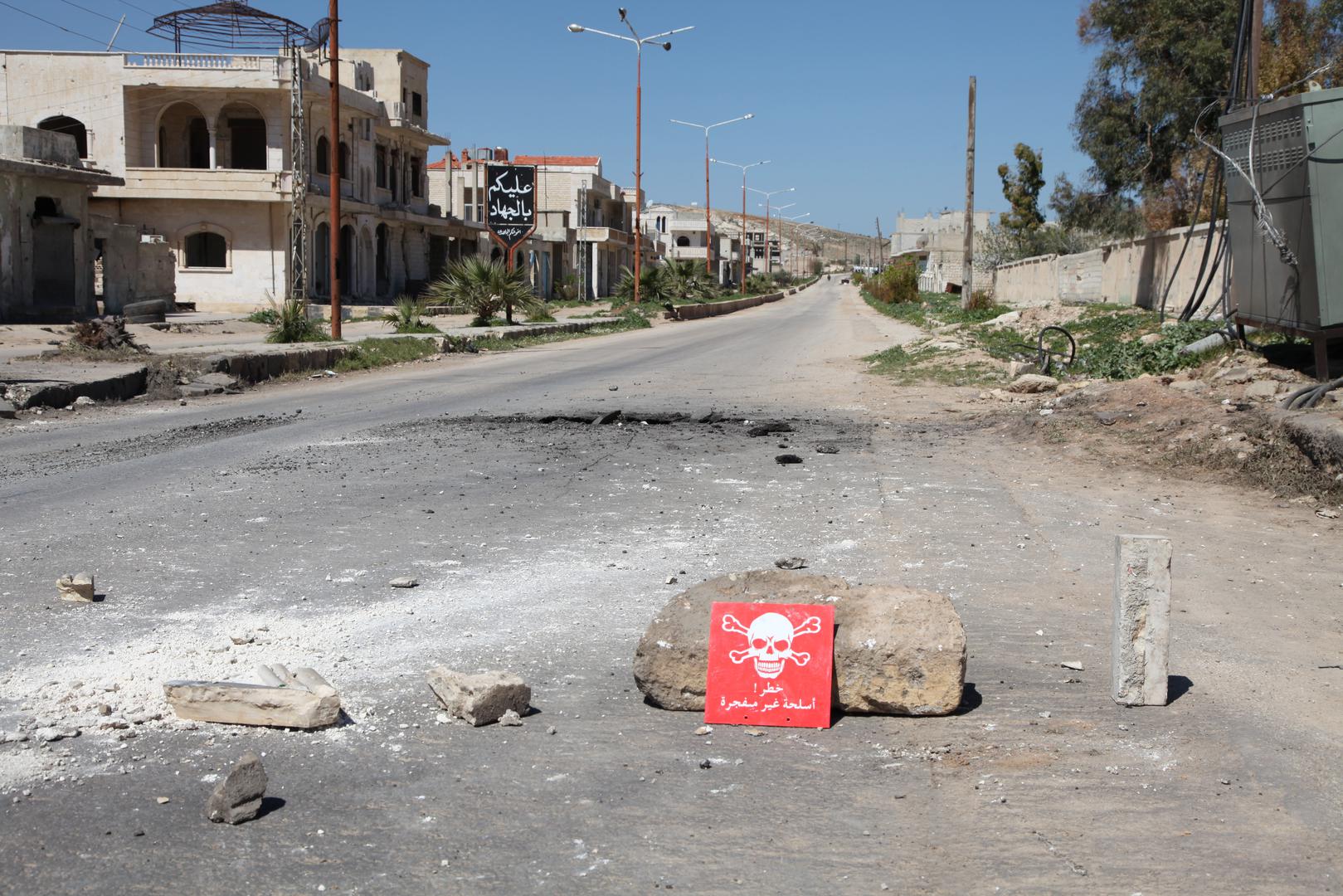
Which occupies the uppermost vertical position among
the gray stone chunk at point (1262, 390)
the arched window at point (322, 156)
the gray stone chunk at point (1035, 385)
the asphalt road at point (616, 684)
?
the arched window at point (322, 156)

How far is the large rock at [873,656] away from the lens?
4207mm

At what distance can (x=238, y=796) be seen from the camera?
3.32 m

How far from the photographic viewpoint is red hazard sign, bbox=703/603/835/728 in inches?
165

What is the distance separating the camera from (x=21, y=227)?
1102 inches

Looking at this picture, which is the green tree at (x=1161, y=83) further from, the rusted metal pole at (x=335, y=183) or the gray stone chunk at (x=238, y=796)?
the gray stone chunk at (x=238, y=796)

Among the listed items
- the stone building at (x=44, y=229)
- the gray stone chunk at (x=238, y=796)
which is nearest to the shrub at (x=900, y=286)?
the stone building at (x=44, y=229)

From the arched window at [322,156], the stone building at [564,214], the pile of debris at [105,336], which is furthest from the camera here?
the stone building at [564,214]

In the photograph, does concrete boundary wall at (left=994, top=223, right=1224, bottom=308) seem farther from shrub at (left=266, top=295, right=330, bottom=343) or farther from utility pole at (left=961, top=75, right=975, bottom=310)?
shrub at (left=266, top=295, right=330, bottom=343)

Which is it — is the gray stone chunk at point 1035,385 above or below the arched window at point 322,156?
below

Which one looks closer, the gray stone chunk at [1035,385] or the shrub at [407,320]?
the gray stone chunk at [1035,385]

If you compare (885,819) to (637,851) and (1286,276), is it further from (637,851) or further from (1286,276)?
(1286,276)

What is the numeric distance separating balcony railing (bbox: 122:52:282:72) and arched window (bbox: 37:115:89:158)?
3.01m

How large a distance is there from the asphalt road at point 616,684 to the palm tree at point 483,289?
73.0 ft

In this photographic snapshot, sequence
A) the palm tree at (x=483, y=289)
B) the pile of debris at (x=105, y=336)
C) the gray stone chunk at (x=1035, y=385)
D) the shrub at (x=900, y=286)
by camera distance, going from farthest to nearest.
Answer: the shrub at (x=900, y=286), the palm tree at (x=483, y=289), the pile of debris at (x=105, y=336), the gray stone chunk at (x=1035, y=385)
